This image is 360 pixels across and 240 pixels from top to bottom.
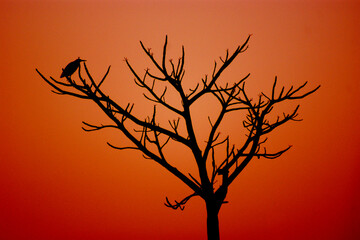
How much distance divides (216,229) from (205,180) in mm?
260

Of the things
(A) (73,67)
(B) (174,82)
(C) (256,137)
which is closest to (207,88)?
(B) (174,82)

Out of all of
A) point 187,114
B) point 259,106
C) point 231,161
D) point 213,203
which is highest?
point 259,106

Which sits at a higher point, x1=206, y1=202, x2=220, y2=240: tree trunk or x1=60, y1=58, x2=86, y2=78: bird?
x1=60, y1=58, x2=86, y2=78: bird

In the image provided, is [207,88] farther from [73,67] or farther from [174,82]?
[73,67]

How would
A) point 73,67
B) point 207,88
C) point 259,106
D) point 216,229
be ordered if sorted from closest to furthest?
point 73,67, point 207,88, point 216,229, point 259,106

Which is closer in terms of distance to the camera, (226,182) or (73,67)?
(73,67)

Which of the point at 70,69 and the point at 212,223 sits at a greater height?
the point at 70,69

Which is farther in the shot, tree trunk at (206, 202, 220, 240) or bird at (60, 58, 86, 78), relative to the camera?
tree trunk at (206, 202, 220, 240)

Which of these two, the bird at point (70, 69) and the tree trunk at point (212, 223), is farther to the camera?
the tree trunk at point (212, 223)

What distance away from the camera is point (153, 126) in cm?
154

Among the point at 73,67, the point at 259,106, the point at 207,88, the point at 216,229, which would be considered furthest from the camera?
the point at 259,106

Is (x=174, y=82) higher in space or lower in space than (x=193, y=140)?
higher

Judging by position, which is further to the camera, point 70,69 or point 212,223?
point 212,223

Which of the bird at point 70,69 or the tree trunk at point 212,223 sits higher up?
the bird at point 70,69
